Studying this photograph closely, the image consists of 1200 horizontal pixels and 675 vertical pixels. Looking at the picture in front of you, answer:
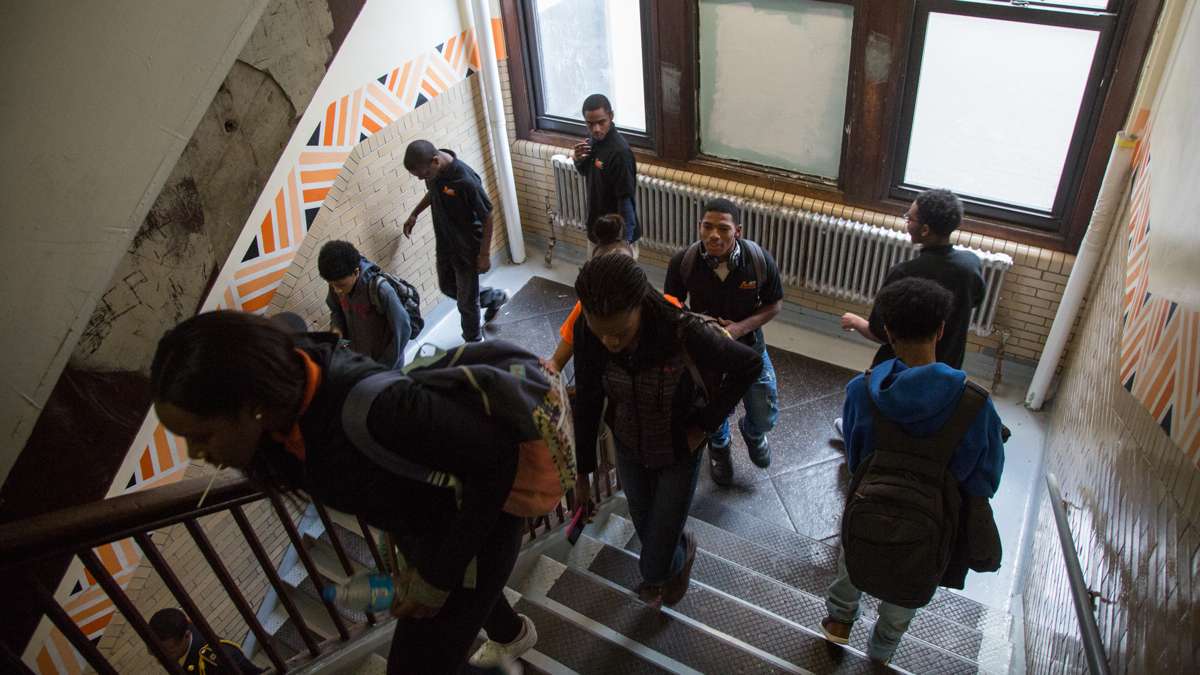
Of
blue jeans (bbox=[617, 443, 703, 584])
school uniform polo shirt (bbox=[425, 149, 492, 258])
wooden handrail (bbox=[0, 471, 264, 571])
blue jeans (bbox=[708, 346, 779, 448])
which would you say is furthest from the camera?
school uniform polo shirt (bbox=[425, 149, 492, 258])

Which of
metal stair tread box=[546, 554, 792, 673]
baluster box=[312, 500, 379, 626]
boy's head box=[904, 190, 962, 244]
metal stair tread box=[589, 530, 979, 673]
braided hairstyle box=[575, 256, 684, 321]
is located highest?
braided hairstyle box=[575, 256, 684, 321]

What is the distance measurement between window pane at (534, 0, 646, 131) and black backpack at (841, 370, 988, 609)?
13.9 ft

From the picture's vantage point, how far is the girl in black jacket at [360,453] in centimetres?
166

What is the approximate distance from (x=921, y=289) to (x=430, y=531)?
5.71ft

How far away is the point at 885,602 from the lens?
291 centimetres

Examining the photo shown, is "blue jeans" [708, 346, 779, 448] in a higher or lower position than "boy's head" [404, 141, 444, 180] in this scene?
lower

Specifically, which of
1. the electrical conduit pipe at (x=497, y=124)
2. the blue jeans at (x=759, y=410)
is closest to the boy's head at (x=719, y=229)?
the blue jeans at (x=759, y=410)

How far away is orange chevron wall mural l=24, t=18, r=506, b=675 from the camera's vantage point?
3930mm

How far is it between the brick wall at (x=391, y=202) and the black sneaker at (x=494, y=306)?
475mm

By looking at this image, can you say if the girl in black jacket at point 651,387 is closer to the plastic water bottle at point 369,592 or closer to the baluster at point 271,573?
the plastic water bottle at point 369,592

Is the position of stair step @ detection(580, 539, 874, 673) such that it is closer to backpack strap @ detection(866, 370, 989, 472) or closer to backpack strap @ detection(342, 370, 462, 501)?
backpack strap @ detection(866, 370, 989, 472)

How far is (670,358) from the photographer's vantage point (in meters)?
2.75

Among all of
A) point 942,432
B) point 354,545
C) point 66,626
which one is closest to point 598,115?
point 354,545

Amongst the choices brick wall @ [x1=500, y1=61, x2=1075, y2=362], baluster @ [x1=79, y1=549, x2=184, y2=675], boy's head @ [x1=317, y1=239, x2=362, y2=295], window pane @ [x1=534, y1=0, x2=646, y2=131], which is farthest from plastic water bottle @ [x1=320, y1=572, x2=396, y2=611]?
window pane @ [x1=534, y1=0, x2=646, y2=131]
